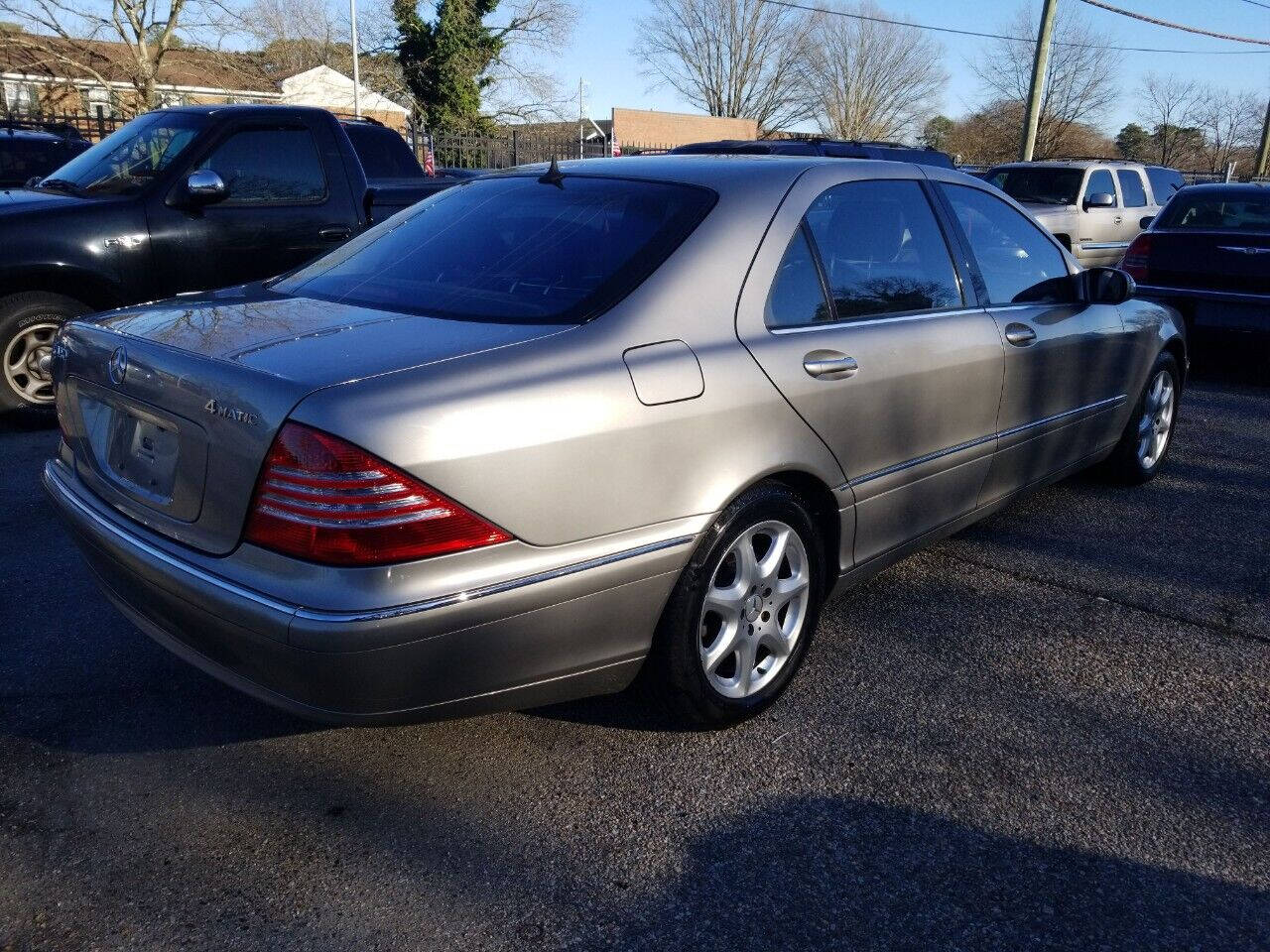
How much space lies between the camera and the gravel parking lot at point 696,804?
215 cm

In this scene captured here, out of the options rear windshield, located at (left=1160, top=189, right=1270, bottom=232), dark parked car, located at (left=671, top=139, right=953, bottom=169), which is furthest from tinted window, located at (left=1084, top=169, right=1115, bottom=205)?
rear windshield, located at (left=1160, top=189, right=1270, bottom=232)

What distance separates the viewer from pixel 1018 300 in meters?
3.99

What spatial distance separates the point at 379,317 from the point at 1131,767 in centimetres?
229

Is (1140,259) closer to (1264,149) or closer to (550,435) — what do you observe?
(550,435)

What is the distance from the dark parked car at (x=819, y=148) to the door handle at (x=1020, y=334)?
1.92 meters

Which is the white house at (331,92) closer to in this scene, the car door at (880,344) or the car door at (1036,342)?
the car door at (1036,342)

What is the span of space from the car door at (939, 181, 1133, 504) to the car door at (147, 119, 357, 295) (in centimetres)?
386

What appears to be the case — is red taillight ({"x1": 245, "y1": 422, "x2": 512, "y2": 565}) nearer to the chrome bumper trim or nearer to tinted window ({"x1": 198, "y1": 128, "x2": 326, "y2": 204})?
→ the chrome bumper trim

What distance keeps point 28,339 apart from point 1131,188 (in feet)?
44.8

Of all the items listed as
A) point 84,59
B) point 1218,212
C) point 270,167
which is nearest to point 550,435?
point 270,167

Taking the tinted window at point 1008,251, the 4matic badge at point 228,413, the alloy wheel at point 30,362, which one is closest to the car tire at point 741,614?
the 4matic badge at point 228,413

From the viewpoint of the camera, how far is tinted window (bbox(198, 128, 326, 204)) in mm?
6262

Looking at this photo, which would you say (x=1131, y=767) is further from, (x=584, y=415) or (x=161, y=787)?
(x=161, y=787)

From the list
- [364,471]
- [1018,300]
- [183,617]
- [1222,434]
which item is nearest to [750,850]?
[364,471]
